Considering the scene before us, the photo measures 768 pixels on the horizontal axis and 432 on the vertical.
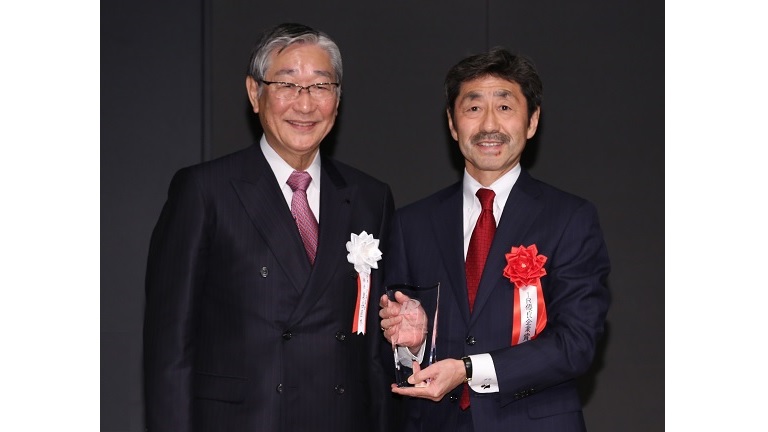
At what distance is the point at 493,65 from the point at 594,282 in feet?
2.51

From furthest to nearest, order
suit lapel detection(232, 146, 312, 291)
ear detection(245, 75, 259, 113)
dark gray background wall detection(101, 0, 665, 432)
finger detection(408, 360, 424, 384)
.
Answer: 1. dark gray background wall detection(101, 0, 665, 432)
2. ear detection(245, 75, 259, 113)
3. suit lapel detection(232, 146, 312, 291)
4. finger detection(408, 360, 424, 384)

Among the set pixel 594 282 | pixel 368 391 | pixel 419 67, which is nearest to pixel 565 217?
pixel 594 282

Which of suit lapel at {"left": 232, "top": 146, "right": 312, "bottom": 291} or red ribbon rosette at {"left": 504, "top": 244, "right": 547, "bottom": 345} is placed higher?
suit lapel at {"left": 232, "top": 146, "right": 312, "bottom": 291}

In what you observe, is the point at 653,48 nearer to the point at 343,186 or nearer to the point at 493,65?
the point at 493,65

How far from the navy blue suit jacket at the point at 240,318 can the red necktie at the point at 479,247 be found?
1.24 ft

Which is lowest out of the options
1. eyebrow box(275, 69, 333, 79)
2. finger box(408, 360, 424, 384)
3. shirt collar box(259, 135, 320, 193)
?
finger box(408, 360, 424, 384)

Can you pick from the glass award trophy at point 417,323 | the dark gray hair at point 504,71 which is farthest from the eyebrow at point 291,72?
the glass award trophy at point 417,323

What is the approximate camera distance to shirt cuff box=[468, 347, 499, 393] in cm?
259

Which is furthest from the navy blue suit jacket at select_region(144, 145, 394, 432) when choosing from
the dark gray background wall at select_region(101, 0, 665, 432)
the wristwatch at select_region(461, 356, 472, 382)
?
the dark gray background wall at select_region(101, 0, 665, 432)

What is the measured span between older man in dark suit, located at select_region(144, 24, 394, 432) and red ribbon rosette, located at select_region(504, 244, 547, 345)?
423 mm

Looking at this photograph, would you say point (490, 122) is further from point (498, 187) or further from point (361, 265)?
point (361, 265)

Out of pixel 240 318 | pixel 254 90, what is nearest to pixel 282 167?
pixel 254 90

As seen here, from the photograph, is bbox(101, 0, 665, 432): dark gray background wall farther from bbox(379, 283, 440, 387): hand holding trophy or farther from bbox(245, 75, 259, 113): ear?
bbox(379, 283, 440, 387): hand holding trophy

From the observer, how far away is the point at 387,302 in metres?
2.70
